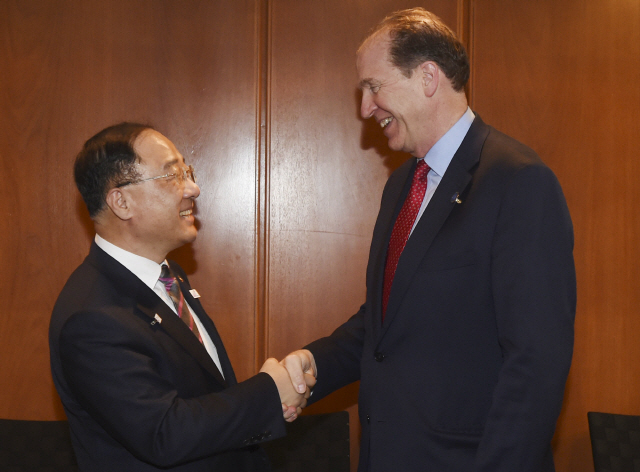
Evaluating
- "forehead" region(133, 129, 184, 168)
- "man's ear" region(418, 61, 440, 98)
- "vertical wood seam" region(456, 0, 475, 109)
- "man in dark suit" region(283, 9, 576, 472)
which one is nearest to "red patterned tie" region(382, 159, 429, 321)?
"man in dark suit" region(283, 9, 576, 472)

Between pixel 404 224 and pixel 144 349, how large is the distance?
95 centimetres

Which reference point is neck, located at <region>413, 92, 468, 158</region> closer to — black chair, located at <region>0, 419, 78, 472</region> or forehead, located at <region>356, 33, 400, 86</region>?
forehead, located at <region>356, 33, 400, 86</region>

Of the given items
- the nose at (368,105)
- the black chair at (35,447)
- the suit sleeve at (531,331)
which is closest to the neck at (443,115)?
the nose at (368,105)

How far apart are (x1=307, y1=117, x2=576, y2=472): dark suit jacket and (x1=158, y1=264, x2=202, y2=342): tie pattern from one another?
63 cm

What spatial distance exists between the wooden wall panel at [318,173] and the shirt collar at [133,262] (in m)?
1.10

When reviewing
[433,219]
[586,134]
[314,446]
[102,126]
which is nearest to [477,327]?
[433,219]

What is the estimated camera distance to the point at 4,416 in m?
2.81

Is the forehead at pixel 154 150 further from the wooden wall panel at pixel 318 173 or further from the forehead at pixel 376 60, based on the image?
the wooden wall panel at pixel 318 173

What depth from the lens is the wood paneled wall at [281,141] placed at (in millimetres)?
2838

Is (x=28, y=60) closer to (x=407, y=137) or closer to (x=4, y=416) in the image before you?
(x=4, y=416)

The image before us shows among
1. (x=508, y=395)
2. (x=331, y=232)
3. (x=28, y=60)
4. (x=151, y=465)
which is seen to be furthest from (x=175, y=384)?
(x=28, y=60)

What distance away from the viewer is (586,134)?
3111 millimetres

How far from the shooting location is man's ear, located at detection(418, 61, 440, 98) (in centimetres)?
194

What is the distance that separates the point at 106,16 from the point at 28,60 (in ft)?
1.50
